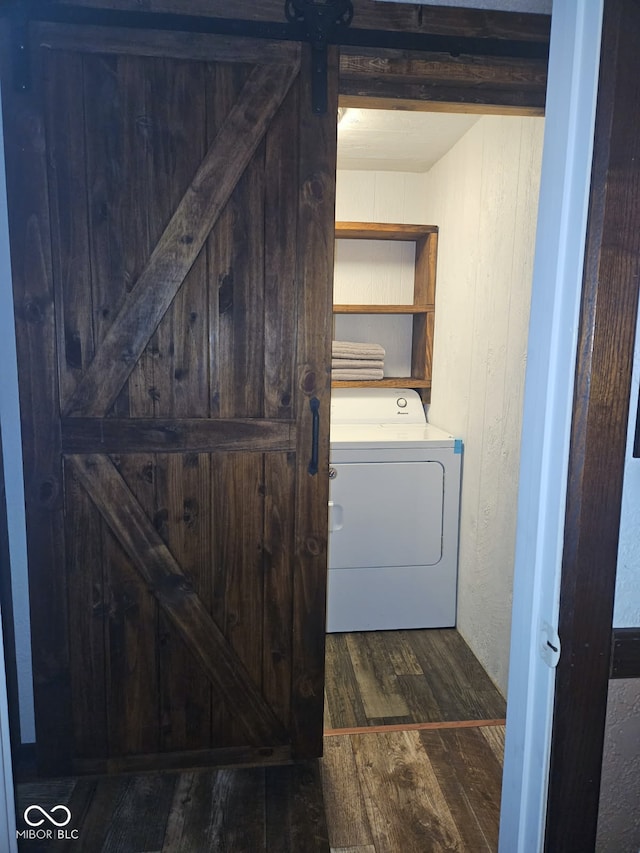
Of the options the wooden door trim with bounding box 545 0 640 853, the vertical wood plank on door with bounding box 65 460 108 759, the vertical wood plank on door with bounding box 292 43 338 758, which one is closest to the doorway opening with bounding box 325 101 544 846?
the vertical wood plank on door with bounding box 292 43 338 758

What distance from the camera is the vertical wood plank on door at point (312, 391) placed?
1.63 meters

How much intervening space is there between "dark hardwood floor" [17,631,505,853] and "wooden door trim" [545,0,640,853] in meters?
0.91

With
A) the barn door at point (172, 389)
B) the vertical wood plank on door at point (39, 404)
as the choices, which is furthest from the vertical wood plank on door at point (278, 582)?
the vertical wood plank on door at point (39, 404)

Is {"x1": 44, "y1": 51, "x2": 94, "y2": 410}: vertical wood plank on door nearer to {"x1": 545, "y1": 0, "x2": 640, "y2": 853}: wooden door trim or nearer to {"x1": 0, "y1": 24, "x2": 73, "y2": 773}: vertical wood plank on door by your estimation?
{"x1": 0, "y1": 24, "x2": 73, "y2": 773}: vertical wood plank on door

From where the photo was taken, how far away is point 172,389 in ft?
5.59

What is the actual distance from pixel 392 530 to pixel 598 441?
1.90 m

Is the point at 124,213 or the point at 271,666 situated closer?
the point at 124,213

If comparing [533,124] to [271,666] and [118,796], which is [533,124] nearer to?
[271,666]

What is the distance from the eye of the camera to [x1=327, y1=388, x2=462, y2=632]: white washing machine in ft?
8.54

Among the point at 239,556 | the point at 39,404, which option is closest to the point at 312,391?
the point at 239,556

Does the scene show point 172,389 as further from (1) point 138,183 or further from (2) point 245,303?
(1) point 138,183

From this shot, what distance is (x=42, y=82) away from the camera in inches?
60.8

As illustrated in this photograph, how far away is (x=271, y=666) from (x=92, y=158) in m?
1.62

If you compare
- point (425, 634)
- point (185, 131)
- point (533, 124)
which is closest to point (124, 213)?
point (185, 131)
